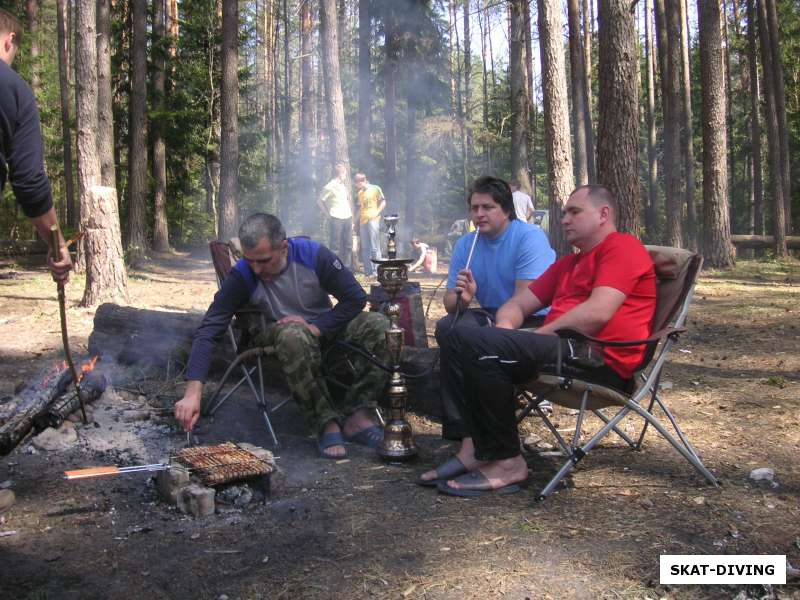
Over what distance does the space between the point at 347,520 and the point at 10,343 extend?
15.6ft

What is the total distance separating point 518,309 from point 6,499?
2407 mm

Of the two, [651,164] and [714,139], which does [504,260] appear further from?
[651,164]

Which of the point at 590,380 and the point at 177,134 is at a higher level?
the point at 177,134

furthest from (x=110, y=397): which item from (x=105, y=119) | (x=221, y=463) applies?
(x=105, y=119)

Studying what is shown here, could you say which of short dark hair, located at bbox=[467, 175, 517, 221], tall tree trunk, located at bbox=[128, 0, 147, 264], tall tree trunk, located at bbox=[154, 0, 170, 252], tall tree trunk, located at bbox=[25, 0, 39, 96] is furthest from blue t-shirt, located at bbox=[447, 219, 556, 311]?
tall tree trunk, located at bbox=[25, 0, 39, 96]

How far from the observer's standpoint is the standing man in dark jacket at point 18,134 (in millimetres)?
2850

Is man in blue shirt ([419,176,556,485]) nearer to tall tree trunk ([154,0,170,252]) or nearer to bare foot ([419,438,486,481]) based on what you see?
bare foot ([419,438,486,481])

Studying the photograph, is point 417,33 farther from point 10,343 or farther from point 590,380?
point 590,380

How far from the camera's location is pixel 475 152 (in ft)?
111

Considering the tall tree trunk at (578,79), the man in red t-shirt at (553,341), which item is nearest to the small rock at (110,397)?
the man in red t-shirt at (553,341)

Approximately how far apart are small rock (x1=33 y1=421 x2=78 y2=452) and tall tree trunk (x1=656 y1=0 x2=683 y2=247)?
12268 mm

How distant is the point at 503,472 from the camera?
317cm

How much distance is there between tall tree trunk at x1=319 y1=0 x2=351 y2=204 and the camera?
12094 millimetres

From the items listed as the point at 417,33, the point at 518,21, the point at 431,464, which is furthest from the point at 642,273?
the point at 417,33
